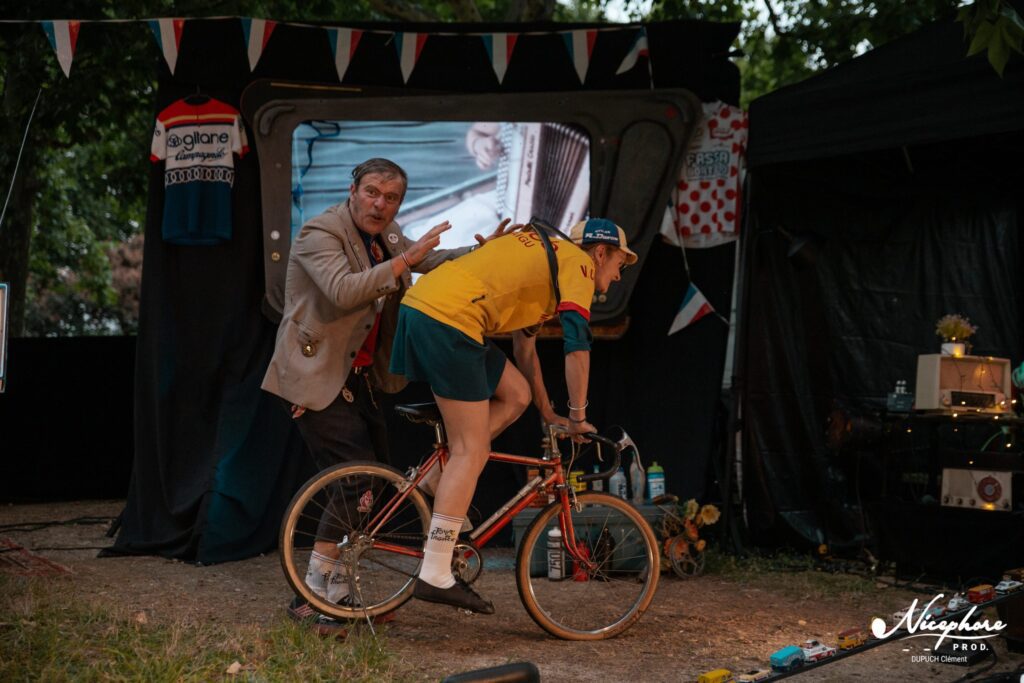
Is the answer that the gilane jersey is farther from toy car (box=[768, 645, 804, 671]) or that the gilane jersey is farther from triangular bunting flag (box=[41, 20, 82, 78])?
toy car (box=[768, 645, 804, 671])

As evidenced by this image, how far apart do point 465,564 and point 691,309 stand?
122 inches

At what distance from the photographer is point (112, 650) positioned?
3.72 meters

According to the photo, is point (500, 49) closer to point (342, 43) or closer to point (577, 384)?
point (342, 43)

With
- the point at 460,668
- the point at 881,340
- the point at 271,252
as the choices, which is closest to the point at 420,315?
the point at 460,668

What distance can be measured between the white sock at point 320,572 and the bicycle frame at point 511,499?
0.23 m

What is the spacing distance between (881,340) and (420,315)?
154 inches

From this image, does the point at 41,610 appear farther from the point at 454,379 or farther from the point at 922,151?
the point at 922,151

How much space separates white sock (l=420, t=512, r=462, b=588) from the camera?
4270mm

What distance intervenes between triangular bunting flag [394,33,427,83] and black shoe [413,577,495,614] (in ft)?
12.1

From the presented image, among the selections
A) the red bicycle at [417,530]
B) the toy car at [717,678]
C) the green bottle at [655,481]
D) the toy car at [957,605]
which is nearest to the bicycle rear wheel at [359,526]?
the red bicycle at [417,530]

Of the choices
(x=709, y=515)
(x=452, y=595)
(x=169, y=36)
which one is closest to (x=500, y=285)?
(x=452, y=595)

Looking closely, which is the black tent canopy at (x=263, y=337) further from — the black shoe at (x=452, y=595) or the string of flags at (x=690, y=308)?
the black shoe at (x=452, y=595)

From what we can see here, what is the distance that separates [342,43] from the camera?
6.70m

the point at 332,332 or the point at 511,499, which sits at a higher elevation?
the point at 332,332
